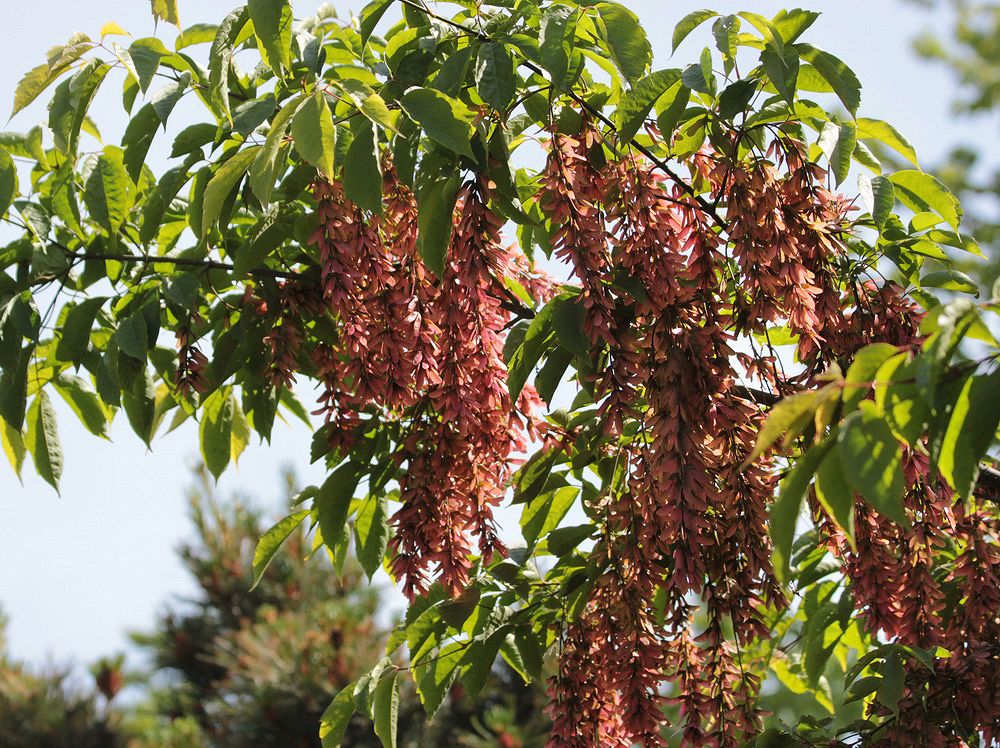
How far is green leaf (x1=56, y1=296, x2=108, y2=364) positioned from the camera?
2174mm

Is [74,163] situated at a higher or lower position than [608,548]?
higher

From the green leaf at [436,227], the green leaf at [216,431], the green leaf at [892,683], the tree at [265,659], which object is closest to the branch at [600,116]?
the green leaf at [436,227]

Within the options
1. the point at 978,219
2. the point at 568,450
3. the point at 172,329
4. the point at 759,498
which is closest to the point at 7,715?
the point at 172,329

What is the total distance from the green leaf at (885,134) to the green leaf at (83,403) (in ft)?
6.08

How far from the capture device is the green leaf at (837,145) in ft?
5.17

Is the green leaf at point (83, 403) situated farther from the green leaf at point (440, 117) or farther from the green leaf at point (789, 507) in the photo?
the green leaf at point (789, 507)

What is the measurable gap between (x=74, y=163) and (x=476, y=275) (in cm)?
104

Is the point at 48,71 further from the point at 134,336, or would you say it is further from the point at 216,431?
the point at 216,431

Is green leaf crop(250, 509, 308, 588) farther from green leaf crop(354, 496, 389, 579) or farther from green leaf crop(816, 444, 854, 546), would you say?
green leaf crop(816, 444, 854, 546)

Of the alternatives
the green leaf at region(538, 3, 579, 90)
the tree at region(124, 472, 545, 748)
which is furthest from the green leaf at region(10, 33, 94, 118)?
the tree at region(124, 472, 545, 748)

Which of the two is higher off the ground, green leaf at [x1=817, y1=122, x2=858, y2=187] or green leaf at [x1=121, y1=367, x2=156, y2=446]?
green leaf at [x1=121, y1=367, x2=156, y2=446]

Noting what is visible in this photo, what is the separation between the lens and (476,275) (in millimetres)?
1647

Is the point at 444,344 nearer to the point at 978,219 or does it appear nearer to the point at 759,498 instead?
the point at 759,498

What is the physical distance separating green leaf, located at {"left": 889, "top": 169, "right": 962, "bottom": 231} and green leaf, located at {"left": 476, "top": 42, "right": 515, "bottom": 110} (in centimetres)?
72
